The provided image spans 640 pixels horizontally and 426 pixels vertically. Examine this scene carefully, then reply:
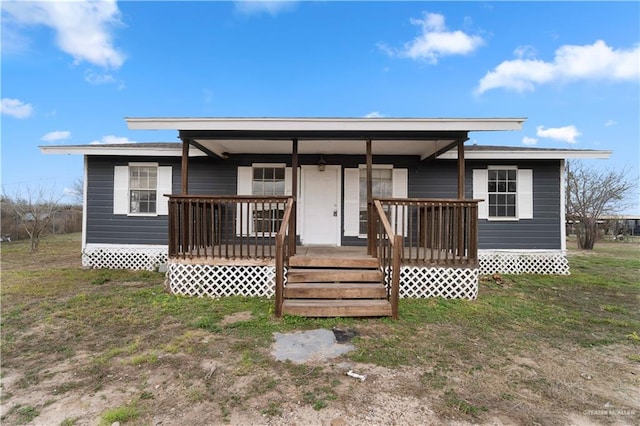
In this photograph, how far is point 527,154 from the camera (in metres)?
6.96

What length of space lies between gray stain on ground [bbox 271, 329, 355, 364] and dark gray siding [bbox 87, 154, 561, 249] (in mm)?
4598

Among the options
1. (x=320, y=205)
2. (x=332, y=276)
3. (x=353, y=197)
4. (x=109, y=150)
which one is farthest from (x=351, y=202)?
(x=109, y=150)

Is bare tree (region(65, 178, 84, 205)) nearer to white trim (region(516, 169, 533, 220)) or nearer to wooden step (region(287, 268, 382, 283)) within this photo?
wooden step (region(287, 268, 382, 283))

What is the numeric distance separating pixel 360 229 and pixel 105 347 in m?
5.19

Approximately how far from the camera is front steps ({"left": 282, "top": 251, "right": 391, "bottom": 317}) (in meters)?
3.94

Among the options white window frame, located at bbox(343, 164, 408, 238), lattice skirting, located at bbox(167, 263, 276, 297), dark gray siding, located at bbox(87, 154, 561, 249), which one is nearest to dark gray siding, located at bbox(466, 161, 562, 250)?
dark gray siding, located at bbox(87, 154, 561, 249)

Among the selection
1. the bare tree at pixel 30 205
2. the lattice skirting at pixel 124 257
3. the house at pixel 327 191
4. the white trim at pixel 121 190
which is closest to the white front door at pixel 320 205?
the house at pixel 327 191

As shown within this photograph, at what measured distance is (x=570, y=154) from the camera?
6.84 metres

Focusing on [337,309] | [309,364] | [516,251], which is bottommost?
[309,364]

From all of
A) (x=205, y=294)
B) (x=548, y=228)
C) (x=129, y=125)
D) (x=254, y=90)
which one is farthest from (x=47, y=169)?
(x=548, y=228)

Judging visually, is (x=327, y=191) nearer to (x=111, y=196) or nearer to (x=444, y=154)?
(x=444, y=154)

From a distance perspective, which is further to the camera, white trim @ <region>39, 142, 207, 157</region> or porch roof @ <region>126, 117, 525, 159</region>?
white trim @ <region>39, 142, 207, 157</region>

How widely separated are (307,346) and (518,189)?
6.71m

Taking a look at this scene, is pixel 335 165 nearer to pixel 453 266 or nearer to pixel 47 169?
pixel 453 266
